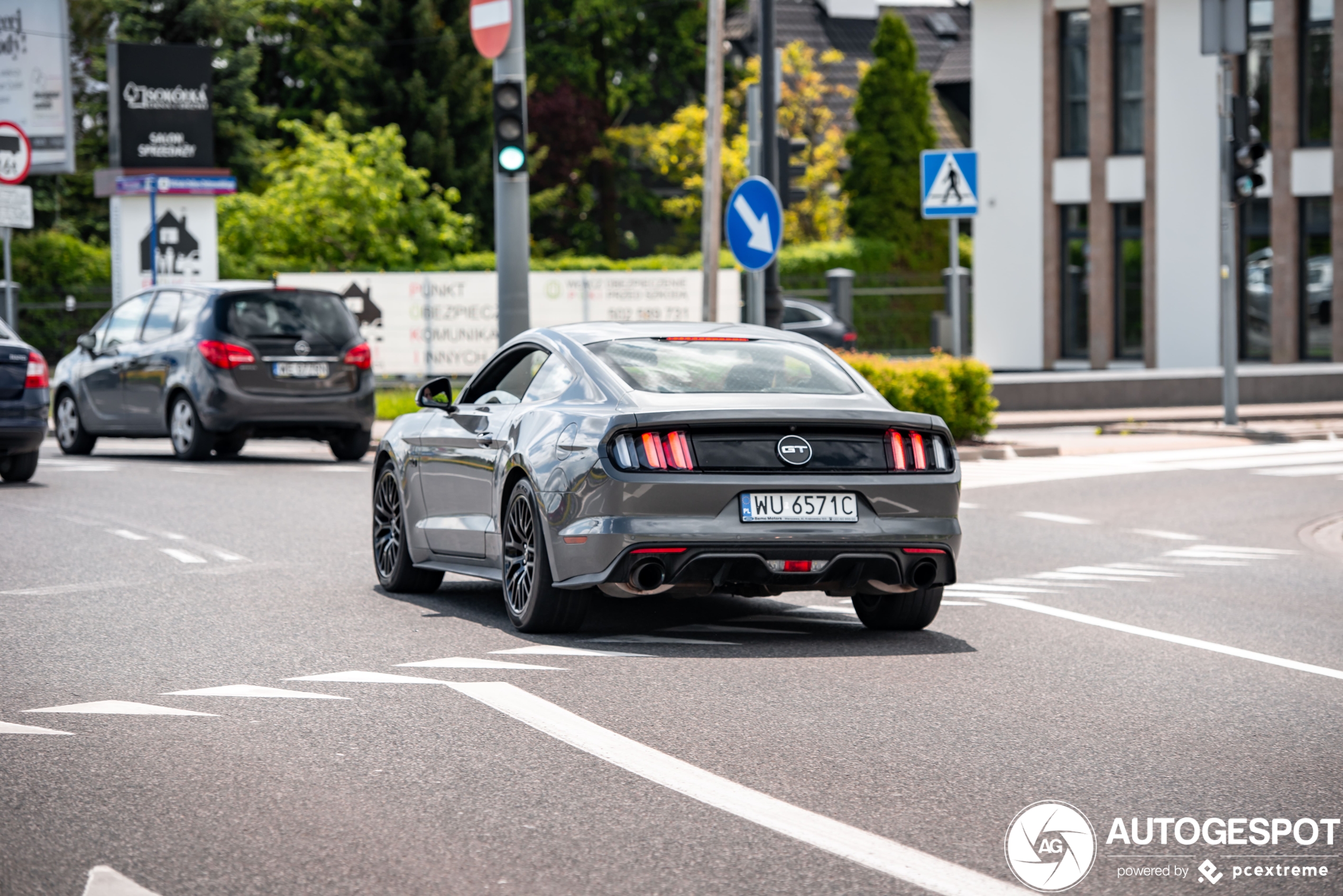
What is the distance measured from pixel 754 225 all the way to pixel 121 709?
47.4 feet

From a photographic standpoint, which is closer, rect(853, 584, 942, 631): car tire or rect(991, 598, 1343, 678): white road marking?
rect(991, 598, 1343, 678): white road marking

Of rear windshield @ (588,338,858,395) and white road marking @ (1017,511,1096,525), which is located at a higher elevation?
rear windshield @ (588,338,858,395)

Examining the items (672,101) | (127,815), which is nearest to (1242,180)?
(127,815)

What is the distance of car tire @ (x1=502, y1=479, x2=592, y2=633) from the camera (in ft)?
27.8

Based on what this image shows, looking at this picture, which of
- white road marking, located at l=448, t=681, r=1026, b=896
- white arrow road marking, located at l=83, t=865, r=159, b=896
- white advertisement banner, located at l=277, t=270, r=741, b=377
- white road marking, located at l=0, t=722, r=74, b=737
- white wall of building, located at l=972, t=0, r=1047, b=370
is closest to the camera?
white arrow road marking, located at l=83, t=865, r=159, b=896

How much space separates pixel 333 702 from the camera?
7.02 metres

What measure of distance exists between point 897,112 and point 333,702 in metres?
45.0

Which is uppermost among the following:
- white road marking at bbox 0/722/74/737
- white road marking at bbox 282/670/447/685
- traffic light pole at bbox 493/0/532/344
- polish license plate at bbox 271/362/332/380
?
traffic light pole at bbox 493/0/532/344

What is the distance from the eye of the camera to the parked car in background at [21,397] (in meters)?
16.2

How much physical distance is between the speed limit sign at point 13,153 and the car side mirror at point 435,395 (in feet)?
60.1

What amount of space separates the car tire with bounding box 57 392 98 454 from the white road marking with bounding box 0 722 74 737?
14.5 m

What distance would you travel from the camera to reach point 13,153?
87.2 feet

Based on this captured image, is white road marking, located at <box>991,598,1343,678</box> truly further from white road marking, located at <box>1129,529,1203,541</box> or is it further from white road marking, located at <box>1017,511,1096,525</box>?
white road marking, located at <box>1017,511,1096,525</box>

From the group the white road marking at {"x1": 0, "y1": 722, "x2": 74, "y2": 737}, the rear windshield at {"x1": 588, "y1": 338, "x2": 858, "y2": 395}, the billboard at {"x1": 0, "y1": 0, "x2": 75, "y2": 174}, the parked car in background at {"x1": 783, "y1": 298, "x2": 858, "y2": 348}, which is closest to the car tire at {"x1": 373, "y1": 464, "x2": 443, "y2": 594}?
the rear windshield at {"x1": 588, "y1": 338, "x2": 858, "y2": 395}
